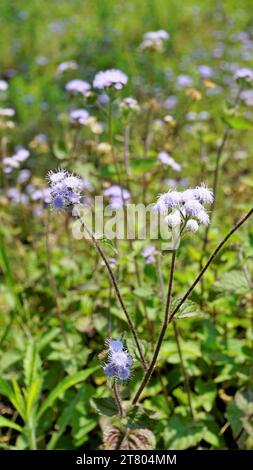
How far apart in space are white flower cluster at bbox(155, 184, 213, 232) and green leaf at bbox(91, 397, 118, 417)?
737mm

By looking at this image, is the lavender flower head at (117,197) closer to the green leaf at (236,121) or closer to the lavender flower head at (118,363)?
the green leaf at (236,121)

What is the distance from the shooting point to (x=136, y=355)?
5.56 ft

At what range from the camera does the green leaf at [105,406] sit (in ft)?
5.86

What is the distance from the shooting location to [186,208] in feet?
4.57

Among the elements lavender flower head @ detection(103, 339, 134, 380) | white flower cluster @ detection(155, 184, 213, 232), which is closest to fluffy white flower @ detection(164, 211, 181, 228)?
white flower cluster @ detection(155, 184, 213, 232)

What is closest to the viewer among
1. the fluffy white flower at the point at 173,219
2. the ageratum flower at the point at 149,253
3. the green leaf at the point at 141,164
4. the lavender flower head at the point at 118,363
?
the fluffy white flower at the point at 173,219

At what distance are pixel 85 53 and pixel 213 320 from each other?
5.11m

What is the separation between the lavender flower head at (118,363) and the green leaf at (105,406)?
26 cm

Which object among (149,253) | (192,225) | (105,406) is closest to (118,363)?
(105,406)

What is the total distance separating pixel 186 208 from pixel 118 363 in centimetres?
51

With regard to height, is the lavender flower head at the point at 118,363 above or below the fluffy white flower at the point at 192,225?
below

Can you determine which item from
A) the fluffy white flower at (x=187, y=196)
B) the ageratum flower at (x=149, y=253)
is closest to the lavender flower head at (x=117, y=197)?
the ageratum flower at (x=149, y=253)

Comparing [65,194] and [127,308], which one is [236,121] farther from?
[65,194]

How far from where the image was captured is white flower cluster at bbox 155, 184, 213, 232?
139cm
